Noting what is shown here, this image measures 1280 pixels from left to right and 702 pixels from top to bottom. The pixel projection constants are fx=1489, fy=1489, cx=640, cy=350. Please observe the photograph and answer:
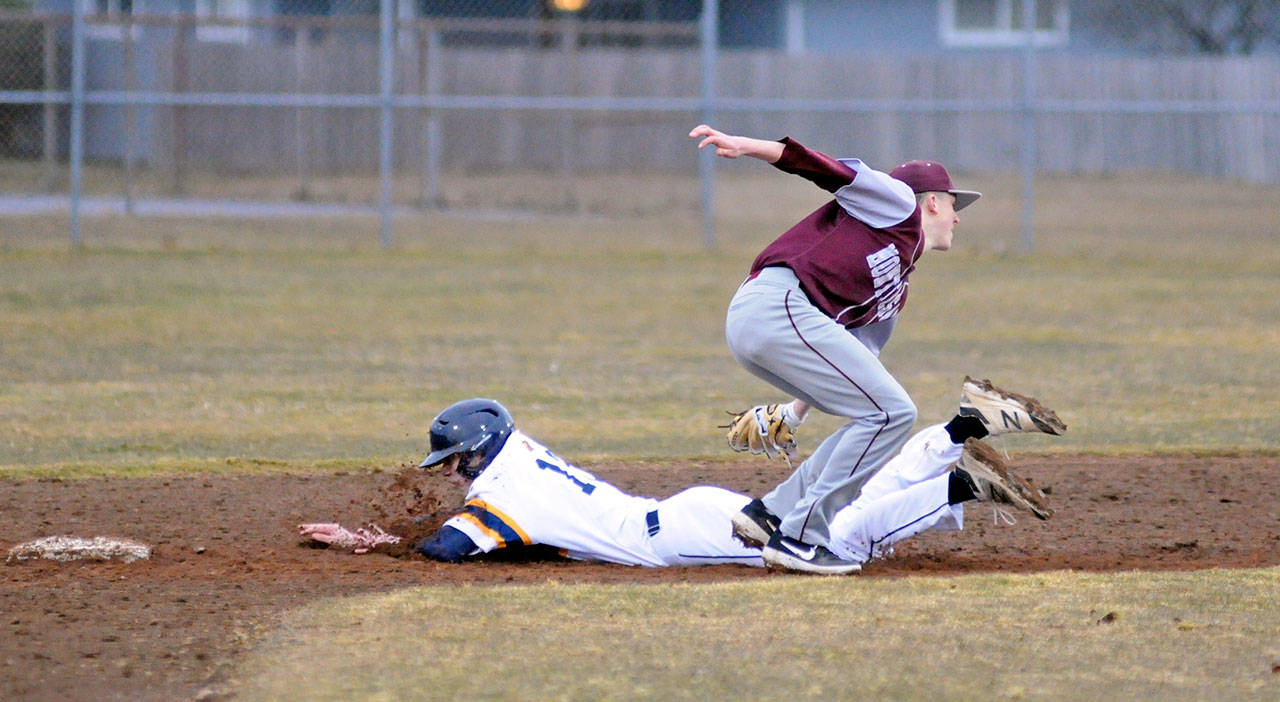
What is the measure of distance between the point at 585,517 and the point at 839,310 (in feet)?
4.09

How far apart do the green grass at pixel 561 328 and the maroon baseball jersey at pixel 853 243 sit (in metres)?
2.94

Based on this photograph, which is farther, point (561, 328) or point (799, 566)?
point (561, 328)

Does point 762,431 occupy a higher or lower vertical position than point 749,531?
higher

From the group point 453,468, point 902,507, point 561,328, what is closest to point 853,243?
point 902,507

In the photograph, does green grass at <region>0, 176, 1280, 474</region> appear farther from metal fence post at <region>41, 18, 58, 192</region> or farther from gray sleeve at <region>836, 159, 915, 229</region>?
gray sleeve at <region>836, 159, 915, 229</region>

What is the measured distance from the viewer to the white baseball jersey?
18.1ft

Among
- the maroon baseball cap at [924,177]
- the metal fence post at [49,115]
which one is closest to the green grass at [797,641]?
the maroon baseball cap at [924,177]

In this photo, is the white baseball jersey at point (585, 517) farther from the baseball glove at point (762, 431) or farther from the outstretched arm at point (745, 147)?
the outstretched arm at point (745, 147)

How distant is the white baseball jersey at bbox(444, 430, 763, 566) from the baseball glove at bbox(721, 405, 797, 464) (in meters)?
0.30

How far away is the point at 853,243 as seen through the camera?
17.0 ft

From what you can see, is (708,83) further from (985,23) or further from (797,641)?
(797,641)

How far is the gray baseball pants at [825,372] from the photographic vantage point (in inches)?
204

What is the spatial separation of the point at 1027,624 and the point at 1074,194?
16433 millimetres

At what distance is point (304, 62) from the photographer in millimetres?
20016
